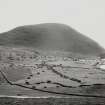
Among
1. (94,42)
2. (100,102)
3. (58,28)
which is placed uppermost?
(58,28)

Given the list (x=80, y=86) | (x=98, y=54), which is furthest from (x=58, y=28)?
(x=80, y=86)

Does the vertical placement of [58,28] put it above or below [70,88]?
above

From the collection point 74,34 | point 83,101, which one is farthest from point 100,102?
point 74,34

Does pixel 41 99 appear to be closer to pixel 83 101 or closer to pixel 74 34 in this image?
pixel 83 101

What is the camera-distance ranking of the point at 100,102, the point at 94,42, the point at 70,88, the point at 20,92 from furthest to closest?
the point at 94,42 < the point at 70,88 < the point at 20,92 < the point at 100,102

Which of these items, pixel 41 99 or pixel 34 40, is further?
pixel 34 40

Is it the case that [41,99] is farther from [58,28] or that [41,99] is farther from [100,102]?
[58,28]

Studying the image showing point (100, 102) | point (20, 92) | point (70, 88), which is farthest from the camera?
point (70, 88)
